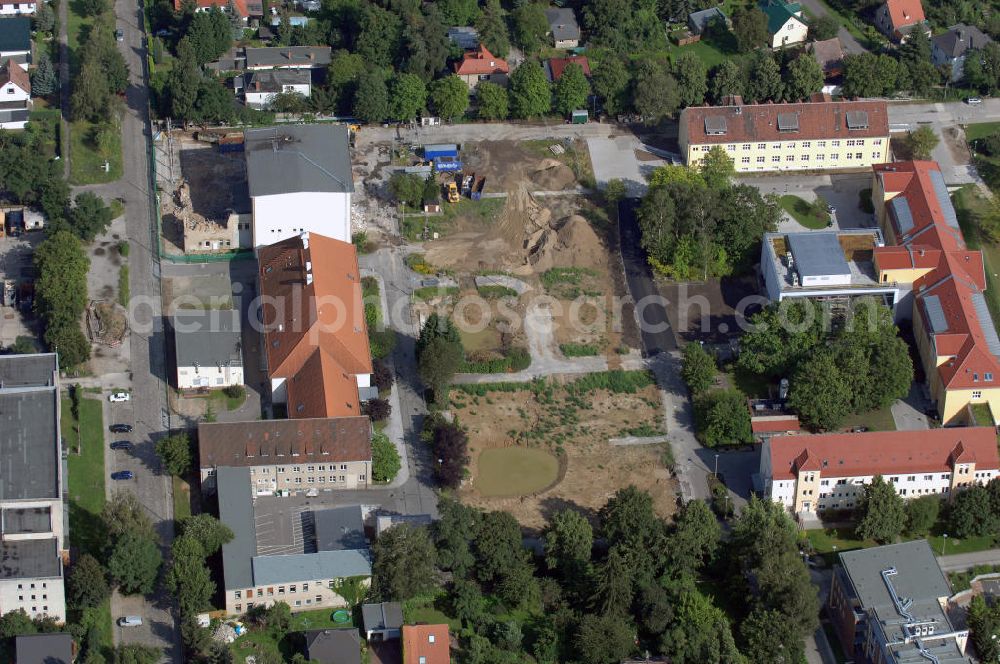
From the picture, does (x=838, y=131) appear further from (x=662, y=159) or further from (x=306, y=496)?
(x=306, y=496)

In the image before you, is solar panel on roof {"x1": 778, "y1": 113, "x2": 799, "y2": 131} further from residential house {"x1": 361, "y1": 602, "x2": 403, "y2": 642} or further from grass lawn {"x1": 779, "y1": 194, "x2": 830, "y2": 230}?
residential house {"x1": 361, "y1": 602, "x2": 403, "y2": 642}

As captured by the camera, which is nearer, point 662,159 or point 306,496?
point 306,496

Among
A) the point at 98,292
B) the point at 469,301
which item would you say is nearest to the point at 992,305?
the point at 469,301

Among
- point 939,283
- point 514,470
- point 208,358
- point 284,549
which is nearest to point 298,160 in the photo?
point 208,358

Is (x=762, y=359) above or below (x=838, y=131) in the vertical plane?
below

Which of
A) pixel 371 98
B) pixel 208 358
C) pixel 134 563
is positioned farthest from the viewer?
pixel 371 98

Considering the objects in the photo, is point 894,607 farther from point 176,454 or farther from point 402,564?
point 176,454

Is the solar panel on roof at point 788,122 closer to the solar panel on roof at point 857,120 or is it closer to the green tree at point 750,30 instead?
the solar panel on roof at point 857,120
